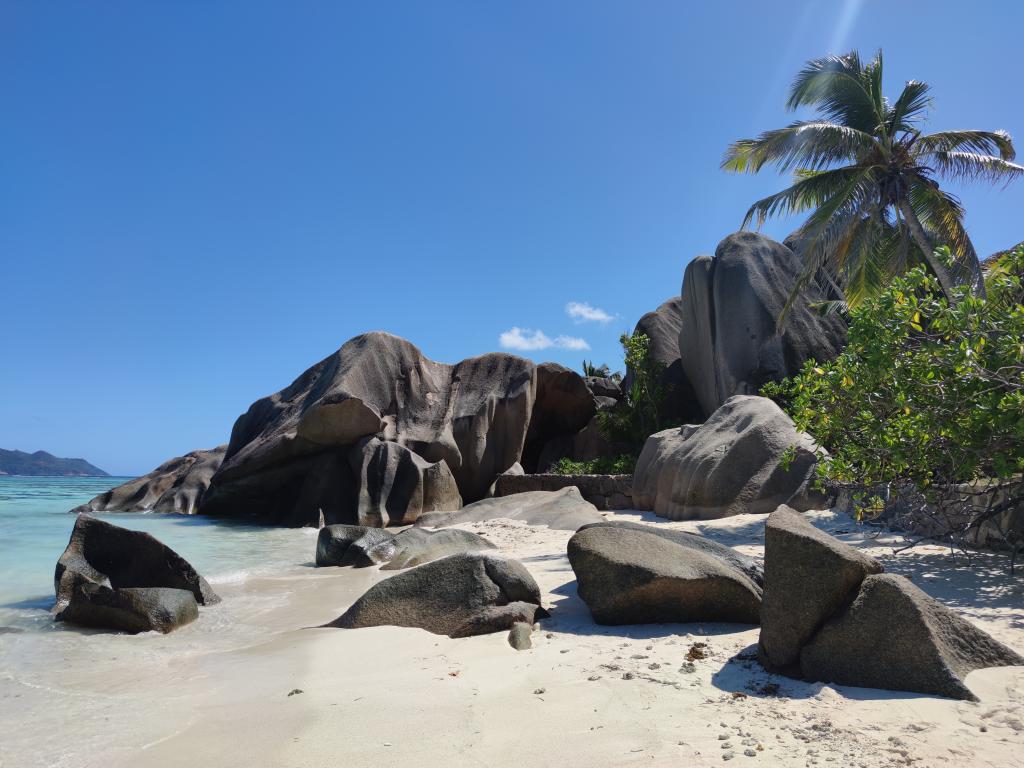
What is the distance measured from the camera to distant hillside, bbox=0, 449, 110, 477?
115062mm

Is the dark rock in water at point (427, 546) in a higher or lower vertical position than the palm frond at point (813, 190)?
lower

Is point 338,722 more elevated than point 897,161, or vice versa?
point 897,161

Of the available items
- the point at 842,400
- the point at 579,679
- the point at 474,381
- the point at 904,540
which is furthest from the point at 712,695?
the point at 474,381

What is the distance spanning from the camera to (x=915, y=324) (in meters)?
5.64

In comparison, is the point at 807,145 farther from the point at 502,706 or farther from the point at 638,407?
the point at 502,706

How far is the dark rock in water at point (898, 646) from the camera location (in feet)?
10.4

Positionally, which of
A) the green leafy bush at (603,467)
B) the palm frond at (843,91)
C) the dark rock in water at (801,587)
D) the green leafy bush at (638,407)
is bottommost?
the dark rock in water at (801,587)

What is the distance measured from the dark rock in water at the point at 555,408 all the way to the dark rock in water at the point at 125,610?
18.4 meters

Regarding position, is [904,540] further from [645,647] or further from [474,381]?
[474,381]

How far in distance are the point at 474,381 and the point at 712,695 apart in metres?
18.7

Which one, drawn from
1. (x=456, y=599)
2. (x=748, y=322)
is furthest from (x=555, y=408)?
(x=456, y=599)

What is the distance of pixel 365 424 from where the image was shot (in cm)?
1877

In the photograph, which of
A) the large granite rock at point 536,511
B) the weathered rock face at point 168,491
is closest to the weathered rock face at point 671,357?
the large granite rock at point 536,511

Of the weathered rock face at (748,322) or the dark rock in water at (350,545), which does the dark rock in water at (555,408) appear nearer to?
the weathered rock face at (748,322)
